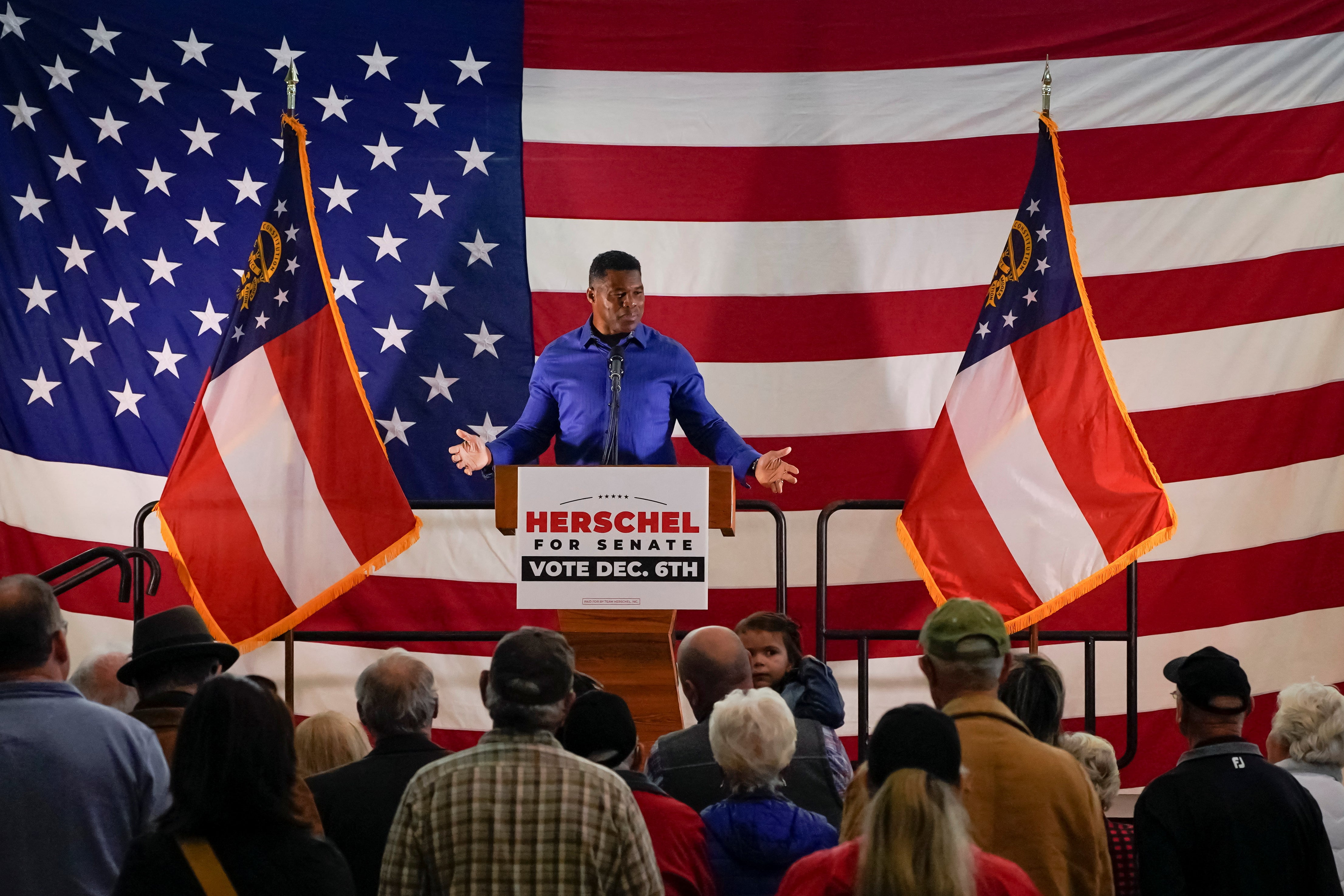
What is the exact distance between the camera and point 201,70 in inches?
255

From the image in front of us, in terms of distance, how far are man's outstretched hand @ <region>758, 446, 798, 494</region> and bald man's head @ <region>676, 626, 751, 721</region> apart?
1314mm

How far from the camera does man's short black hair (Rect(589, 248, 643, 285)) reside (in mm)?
4789

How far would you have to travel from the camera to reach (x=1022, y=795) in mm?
2525

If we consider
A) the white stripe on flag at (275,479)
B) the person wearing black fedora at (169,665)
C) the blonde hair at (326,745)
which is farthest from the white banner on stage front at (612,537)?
the person wearing black fedora at (169,665)

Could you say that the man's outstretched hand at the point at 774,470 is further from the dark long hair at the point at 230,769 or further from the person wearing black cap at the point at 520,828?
the dark long hair at the point at 230,769

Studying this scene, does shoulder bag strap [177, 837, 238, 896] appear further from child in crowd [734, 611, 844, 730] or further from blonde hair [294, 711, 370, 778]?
child in crowd [734, 611, 844, 730]

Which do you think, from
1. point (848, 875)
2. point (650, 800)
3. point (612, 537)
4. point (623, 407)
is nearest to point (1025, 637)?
point (623, 407)

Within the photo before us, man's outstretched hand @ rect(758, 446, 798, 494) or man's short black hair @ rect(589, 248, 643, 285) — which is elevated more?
man's short black hair @ rect(589, 248, 643, 285)

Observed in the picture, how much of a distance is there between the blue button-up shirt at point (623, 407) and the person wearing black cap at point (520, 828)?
2524mm

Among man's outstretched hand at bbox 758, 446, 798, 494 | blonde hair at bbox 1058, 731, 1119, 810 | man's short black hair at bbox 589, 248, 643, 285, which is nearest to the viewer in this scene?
blonde hair at bbox 1058, 731, 1119, 810

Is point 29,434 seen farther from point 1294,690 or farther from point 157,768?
point 1294,690

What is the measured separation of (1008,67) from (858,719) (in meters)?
3.01

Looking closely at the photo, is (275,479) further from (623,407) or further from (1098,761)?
(1098,761)

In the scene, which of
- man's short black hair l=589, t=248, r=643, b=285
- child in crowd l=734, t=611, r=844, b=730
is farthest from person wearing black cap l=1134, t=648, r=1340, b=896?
man's short black hair l=589, t=248, r=643, b=285
